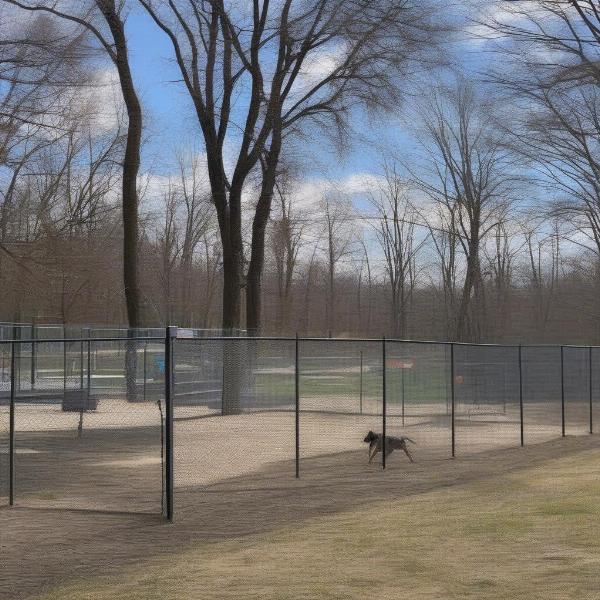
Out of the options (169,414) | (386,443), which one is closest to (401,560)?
(169,414)

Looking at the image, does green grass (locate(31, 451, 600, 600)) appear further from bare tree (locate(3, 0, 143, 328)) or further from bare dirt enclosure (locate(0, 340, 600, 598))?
bare tree (locate(3, 0, 143, 328))

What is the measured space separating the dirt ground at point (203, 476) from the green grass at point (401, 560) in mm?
512

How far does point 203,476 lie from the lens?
14055 mm

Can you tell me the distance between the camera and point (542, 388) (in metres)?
22.6

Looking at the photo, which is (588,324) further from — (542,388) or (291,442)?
(291,442)

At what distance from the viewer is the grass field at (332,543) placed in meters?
7.34

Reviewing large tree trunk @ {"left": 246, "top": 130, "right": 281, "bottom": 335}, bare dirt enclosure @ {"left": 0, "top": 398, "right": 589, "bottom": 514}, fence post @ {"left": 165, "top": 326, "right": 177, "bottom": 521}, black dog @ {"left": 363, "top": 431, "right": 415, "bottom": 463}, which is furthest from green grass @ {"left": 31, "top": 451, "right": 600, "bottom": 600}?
large tree trunk @ {"left": 246, "top": 130, "right": 281, "bottom": 335}

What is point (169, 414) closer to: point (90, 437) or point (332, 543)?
point (332, 543)

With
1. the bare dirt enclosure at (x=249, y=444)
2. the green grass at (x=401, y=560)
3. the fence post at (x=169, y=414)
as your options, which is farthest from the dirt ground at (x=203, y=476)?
the green grass at (x=401, y=560)

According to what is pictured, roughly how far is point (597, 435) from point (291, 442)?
8037 mm

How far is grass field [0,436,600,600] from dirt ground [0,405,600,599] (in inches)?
1.8

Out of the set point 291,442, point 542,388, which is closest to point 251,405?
point 291,442

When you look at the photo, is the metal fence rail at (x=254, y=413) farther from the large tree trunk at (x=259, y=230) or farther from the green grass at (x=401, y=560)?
the large tree trunk at (x=259, y=230)

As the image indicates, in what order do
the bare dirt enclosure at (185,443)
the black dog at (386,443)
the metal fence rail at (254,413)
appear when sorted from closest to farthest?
1. the bare dirt enclosure at (185,443)
2. the metal fence rail at (254,413)
3. the black dog at (386,443)
